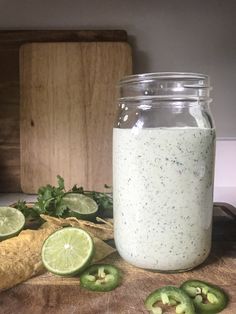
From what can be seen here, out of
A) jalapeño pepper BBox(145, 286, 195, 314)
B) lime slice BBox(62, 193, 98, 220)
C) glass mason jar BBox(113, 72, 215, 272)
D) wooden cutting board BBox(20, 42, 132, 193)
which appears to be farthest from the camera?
wooden cutting board BBox(20, 42, 132, 193)

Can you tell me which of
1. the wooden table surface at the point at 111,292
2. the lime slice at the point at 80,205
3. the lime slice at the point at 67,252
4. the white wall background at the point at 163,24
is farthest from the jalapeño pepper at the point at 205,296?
the white wall background at the point at 163,24

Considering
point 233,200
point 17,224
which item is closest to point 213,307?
point 17,224

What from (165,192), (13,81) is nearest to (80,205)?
(165,192)

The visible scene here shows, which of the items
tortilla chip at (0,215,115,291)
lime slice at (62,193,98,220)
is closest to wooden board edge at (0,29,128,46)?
lime slice at (62,193,98,220)

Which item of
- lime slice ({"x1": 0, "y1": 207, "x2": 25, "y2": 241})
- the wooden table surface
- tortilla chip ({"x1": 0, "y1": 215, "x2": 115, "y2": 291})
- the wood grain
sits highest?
the wood grain

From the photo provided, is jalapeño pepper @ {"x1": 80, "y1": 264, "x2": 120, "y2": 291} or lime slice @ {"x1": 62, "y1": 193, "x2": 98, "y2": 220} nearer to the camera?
jalapeño pepper @ {"x1": 80, "y1": 264, "x2": 120, "y2": 291}

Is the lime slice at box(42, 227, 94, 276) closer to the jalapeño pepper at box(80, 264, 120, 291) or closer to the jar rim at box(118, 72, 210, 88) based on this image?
the jalapeño pepper at box(80, 264, 120, 291)

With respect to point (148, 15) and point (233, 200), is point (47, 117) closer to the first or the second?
point (148, 15)
